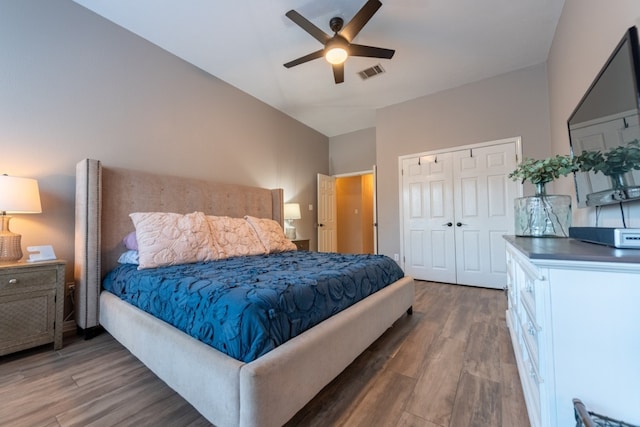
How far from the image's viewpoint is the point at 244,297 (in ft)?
3.86

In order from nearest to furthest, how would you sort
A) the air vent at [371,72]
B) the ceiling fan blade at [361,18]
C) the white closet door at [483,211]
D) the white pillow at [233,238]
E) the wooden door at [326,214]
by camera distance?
1. the ceiling fan blade at [361,18]
2. the white pillow at [233,238]
3. the air vent at [371,72]
4. the white closet door at [483,211]
5. the wooden door at [326,214]

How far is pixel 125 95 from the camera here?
2.61m

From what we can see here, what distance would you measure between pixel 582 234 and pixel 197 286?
6.98 feet

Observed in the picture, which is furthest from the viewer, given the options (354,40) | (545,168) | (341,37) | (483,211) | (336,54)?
(483,211)

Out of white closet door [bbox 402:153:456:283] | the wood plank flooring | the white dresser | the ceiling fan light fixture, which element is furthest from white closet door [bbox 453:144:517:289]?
the white dresser

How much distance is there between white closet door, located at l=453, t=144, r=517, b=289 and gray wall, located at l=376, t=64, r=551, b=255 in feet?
0.83

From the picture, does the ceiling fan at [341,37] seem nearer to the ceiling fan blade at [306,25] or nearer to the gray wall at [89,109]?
the ceiling fan blade at [306,25]

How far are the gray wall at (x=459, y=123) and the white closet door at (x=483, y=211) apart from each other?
0.83 feet

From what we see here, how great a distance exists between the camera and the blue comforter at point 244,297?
1.10 metres

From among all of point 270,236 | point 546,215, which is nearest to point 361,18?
point 546,215

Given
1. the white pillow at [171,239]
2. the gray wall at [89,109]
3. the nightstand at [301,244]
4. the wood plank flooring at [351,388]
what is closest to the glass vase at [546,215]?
the wood plank flooring at [351,388]

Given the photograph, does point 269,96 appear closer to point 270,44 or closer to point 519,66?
point 270,44

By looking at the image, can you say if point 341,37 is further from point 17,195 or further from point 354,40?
point 17,195

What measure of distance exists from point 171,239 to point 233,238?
656mm
